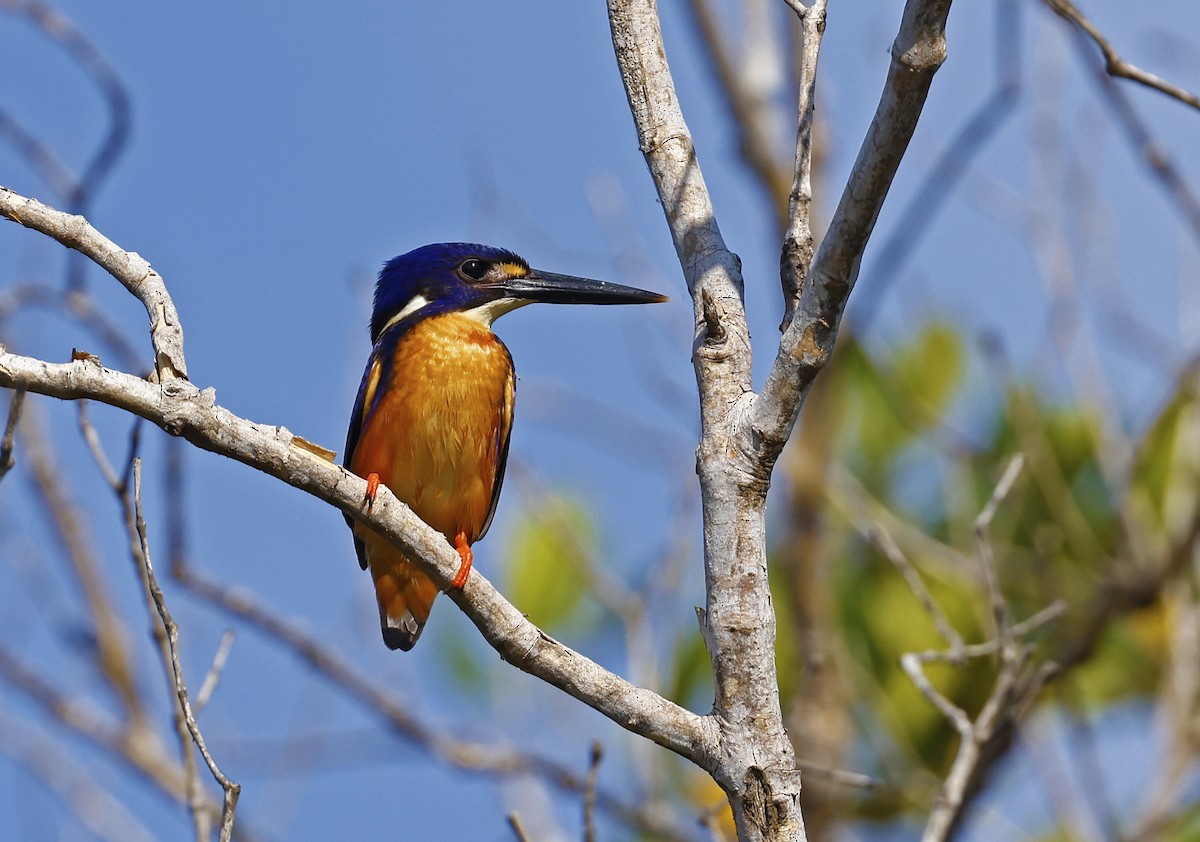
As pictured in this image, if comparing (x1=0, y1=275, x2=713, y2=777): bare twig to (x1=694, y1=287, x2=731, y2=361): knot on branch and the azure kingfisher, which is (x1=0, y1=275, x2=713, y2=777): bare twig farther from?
the azure kingfisher

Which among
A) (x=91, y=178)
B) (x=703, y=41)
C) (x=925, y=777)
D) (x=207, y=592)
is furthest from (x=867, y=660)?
(x=91, y=178)

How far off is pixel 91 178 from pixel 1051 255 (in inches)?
152

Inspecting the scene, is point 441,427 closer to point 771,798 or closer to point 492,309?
point 492,309

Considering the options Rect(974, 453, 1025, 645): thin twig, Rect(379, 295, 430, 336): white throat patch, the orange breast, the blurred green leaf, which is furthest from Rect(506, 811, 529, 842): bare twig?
the blurred green leaf

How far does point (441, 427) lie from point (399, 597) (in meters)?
0.61

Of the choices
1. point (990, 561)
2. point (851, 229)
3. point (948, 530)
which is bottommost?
point (851, 229)

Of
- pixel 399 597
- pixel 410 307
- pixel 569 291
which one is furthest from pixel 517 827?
pixel 410 307

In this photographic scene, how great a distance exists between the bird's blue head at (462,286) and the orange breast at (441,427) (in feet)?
0.93

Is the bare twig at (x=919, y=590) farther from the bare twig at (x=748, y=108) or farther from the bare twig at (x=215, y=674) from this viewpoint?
the bare twig at (x=748, y=108)

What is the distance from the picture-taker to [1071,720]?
4.75 m

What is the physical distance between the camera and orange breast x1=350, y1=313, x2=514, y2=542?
4375 millimetres

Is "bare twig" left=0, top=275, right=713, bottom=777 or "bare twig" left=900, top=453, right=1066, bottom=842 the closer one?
"bare twig" left=0, top=275, right=713, bottom=777

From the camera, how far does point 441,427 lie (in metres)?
4.41

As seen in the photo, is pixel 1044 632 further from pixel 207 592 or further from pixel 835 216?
pixel 835 216
